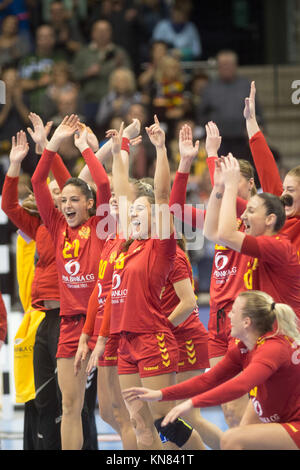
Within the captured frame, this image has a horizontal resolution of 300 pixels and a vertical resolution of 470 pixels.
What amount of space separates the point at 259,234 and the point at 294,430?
1031 mm

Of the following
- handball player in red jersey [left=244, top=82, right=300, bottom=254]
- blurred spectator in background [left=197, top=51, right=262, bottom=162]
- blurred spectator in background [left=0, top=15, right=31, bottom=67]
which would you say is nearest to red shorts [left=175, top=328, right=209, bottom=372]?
handball player in red jersey [left=244, top=82, right=300, bottom=254]

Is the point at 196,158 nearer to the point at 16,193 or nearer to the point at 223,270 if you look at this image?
the point at 16,193

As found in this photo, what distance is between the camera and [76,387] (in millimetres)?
5594

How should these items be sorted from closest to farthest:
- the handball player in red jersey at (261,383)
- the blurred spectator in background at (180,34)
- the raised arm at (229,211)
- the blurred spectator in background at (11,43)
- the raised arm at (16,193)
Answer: the handball player in red jersey at (261,383) < the raised arm at (229,211) < the raised arm at (16,193) < the blurred spectator in background at (11,43) < the blurred spectator in background at (180,34)

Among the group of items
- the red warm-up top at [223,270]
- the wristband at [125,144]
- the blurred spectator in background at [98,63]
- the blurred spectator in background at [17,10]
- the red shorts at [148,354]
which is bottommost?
the red shorts at [148,354]

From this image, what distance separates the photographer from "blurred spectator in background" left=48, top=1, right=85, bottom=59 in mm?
11078

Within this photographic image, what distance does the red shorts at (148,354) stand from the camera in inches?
194

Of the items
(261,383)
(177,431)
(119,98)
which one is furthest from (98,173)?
(119,98)

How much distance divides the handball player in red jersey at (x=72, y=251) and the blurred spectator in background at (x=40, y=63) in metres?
4.82

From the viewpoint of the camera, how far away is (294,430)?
430 cm

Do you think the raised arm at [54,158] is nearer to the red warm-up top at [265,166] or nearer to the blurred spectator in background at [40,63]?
the red warm-up top at [265,166]

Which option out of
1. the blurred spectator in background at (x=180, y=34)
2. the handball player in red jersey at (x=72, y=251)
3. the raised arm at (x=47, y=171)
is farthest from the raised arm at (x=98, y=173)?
the blurred spectator in background at (x=180, y=34)
